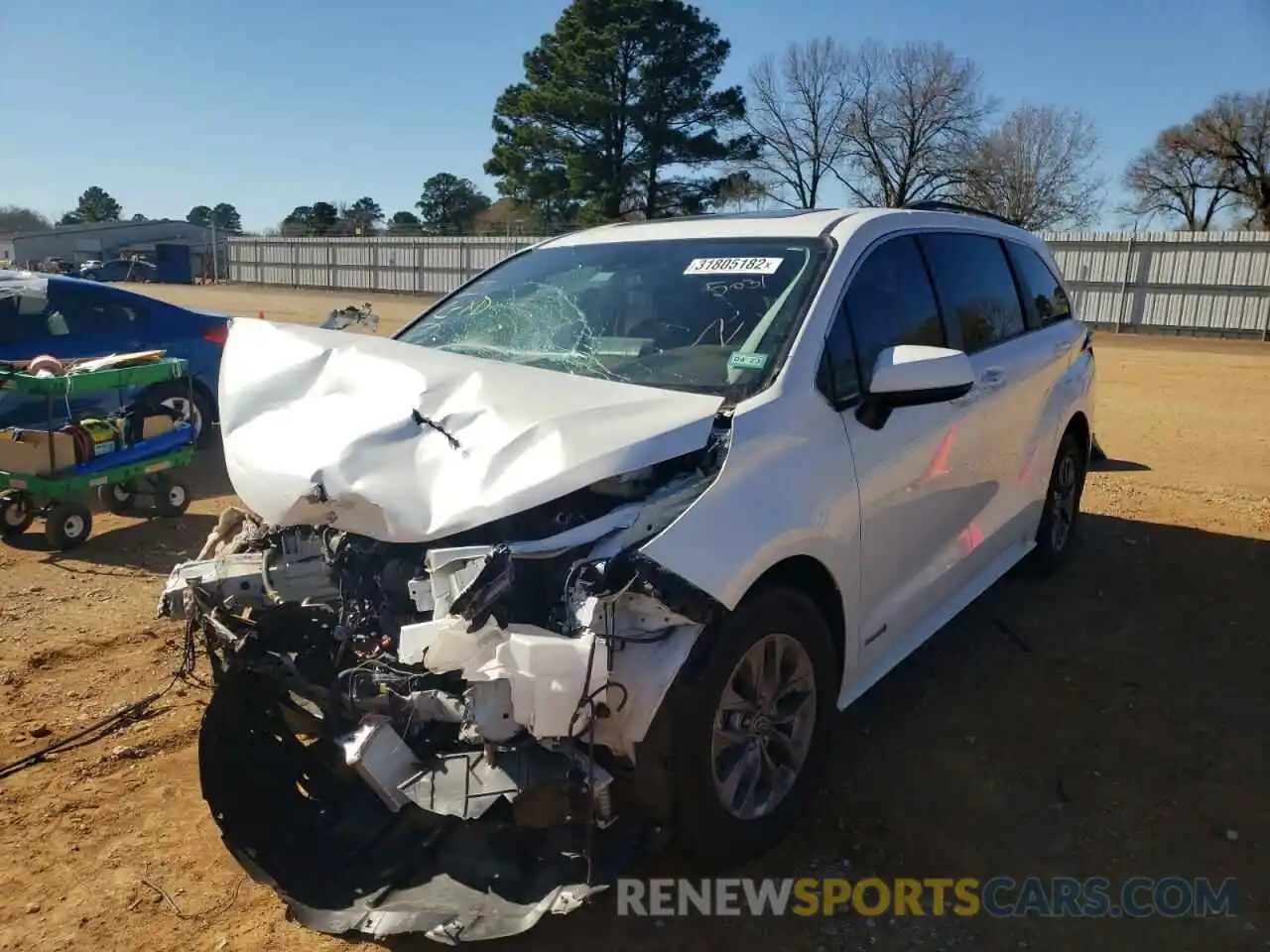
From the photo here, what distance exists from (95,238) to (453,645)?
83.8 meters

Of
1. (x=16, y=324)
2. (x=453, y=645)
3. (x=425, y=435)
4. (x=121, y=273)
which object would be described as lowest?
(x=453, y=645)

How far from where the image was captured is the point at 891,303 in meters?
3.71

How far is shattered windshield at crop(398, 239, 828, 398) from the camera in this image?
128 inches

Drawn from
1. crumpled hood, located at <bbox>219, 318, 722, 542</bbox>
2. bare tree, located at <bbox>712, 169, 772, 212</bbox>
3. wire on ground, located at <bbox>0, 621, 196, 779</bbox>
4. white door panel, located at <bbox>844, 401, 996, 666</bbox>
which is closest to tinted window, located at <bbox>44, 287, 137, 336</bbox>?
wire on ground, located at <bbox>0, 621, 196, 779</bbox>

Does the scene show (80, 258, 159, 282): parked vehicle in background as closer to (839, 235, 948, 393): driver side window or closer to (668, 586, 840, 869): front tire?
(839, 235, 948, 393): driver side window

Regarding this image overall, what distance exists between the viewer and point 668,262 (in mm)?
3822

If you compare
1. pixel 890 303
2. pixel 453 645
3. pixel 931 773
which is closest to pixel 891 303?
pixel 890 303

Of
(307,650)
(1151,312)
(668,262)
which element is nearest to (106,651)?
(307,650)

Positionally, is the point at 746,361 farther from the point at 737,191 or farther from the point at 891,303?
the point at 737,191

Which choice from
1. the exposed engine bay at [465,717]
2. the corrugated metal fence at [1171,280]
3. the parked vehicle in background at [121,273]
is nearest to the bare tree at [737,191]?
the corrugated metal fence at [1171,280]

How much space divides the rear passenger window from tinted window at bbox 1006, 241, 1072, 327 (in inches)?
7.1

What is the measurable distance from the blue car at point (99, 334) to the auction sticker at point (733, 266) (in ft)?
17.1

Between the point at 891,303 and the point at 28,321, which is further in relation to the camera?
the point at 28,321

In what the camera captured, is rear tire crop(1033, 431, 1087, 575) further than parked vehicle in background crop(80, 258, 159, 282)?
No
